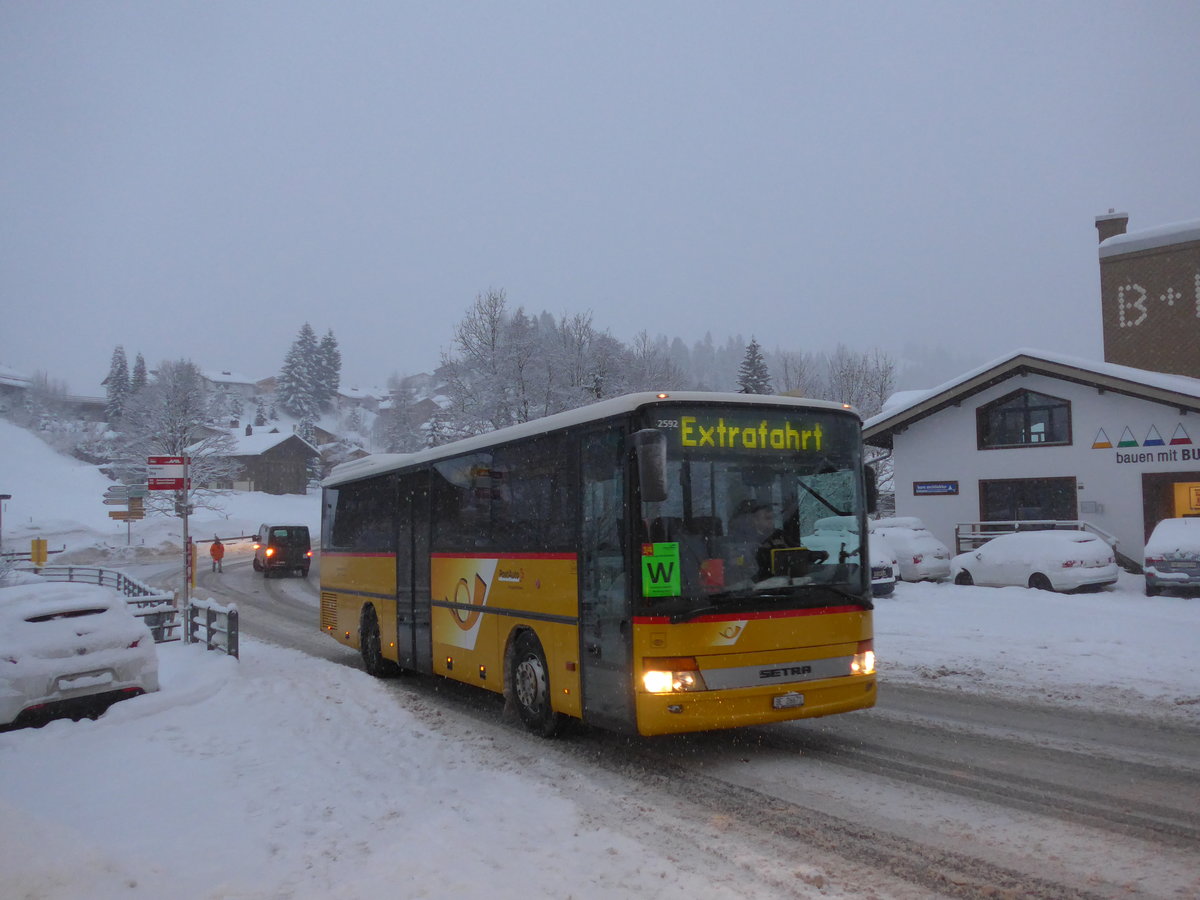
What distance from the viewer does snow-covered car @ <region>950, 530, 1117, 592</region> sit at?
20.8 m

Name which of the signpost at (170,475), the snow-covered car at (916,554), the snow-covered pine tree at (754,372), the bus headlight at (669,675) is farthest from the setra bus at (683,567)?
the snow-covered pine tree at (754,372)

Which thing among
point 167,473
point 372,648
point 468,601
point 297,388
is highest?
point 297,388

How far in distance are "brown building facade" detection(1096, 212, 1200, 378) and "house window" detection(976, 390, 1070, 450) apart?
11.1 metres

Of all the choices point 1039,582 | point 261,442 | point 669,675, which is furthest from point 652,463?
point 261,442

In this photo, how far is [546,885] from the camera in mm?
4945

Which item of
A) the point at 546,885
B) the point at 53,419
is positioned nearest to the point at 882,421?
the point at 546,885

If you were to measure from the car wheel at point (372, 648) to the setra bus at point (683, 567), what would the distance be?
15.5 ft

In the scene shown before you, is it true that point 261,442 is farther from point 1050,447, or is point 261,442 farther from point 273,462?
point 1050,447

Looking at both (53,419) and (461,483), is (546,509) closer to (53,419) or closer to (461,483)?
(461,483)

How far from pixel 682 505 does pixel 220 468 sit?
2300 inches

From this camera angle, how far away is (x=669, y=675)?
23.3 ft

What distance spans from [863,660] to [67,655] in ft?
26.6

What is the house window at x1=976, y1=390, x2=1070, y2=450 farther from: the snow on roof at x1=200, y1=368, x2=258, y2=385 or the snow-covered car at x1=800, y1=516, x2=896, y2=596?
the snow on roof at x1=200, y1=368, x2=258, y2=385

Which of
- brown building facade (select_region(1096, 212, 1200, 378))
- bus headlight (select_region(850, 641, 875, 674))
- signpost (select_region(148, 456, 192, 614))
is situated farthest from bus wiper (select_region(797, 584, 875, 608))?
brown building facade (select_region(1096, 212, 1200, 378))
